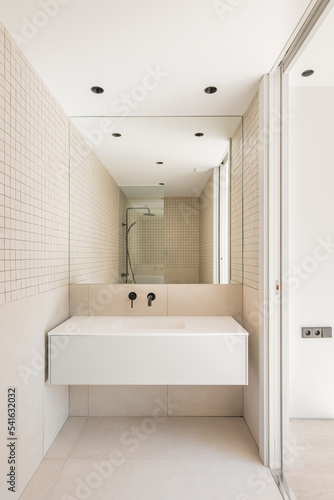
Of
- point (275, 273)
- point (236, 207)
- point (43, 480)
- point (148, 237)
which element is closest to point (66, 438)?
point (43, 480)

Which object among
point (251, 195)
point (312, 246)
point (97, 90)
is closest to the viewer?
point (97, 90)

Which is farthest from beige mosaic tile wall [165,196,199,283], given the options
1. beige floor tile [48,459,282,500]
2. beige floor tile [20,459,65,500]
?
beige floor tile [20,459,65,500]

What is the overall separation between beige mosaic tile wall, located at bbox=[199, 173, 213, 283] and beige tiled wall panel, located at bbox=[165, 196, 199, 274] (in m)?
0.03

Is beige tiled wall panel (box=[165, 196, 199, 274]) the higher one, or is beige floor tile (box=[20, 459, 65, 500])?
beige tiled wall panel (box=[165, 196, 199, 274])

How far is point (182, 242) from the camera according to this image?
2318 mm

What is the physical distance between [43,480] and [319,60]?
9.12ft

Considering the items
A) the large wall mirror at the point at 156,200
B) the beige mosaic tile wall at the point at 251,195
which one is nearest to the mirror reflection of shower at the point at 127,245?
the large wall mirror at the point at 156,200

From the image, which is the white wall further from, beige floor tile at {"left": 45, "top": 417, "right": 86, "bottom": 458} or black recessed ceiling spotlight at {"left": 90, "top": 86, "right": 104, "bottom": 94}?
beige floor tile at {"left": 45, "top": 417, "right": 86, "bottom": 458}

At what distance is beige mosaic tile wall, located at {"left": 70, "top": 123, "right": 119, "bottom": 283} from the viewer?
92.5 inches

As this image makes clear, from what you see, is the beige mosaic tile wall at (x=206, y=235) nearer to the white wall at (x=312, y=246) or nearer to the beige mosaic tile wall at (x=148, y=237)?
the beige mosaic tile wall at (x=148, y=237)

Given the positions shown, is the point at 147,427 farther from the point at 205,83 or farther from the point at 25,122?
the point at 205,83

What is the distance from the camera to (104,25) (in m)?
1.39

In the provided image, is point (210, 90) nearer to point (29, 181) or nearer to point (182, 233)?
point (182, 233)

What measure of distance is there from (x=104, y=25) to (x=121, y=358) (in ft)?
5.58
